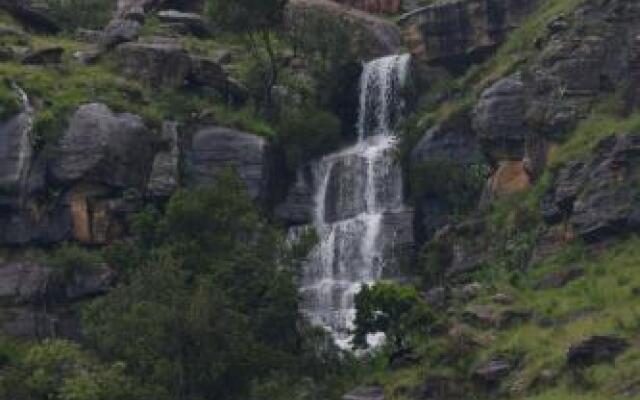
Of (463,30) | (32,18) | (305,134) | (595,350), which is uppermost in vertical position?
(32,18)

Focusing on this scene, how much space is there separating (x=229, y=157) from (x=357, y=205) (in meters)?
7.10

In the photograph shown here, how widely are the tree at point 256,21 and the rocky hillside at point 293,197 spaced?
165mm

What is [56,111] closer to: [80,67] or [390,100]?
[80,67]

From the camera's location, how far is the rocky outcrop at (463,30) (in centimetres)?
8044

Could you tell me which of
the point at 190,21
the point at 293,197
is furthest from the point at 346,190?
the point at 190,21

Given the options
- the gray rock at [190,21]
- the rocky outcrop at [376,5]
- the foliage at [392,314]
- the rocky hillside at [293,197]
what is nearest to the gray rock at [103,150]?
the rocky hillside at [293,197]

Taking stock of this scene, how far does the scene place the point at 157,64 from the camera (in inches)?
3019

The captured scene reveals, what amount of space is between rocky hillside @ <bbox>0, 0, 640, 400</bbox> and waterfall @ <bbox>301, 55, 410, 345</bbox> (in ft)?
3.79

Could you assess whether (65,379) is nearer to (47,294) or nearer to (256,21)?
(47,294)

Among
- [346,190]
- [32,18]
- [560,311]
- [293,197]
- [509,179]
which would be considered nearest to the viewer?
[560,311]

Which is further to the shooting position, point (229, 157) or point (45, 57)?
point (45, 57)

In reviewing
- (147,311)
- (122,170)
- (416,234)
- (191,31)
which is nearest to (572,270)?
(416,234)

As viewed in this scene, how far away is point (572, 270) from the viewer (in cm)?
5706

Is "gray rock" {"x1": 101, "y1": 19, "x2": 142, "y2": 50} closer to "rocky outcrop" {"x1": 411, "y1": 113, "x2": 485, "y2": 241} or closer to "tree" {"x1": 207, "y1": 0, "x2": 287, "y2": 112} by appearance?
"tree" {"x1": 207, "y1": 0, "x2": 287, "y2": 112}
